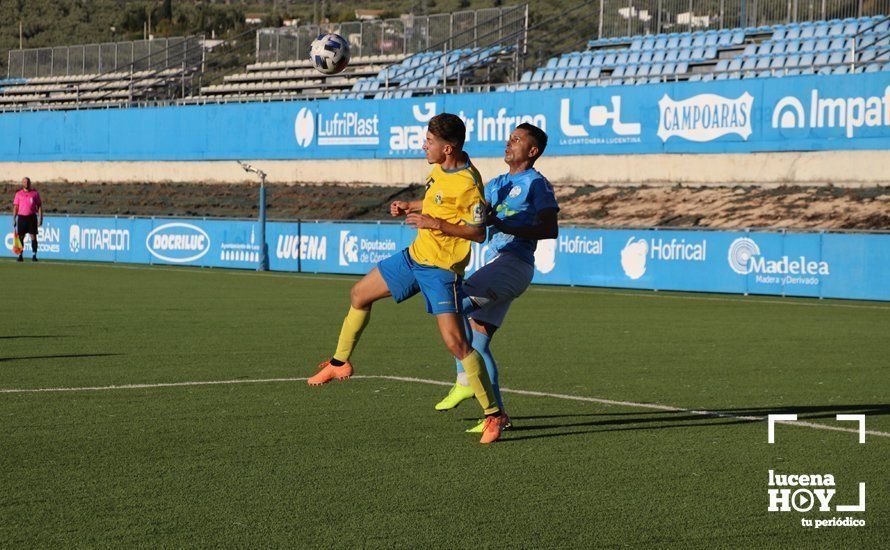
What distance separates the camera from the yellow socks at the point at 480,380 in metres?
8.44

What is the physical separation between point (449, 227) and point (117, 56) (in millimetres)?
52032

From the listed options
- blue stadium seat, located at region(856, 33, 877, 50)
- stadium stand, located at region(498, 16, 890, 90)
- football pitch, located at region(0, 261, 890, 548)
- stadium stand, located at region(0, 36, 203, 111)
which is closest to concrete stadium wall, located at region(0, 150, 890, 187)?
stadium stand, located at region(498, 16, 890, 90)

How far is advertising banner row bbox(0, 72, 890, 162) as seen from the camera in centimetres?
3272

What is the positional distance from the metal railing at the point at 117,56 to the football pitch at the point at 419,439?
133 feet

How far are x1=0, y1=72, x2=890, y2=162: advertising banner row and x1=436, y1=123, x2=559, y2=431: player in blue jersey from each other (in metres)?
24.5

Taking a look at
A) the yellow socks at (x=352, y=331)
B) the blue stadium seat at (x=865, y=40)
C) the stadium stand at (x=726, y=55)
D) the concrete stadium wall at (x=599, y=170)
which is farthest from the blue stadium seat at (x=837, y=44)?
the yellow socks at (x=352, y=331)

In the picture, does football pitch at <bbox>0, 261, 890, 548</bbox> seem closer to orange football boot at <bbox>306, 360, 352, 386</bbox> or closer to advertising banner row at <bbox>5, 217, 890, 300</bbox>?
orange football boot at <bbox>306, 360, 352, 386</bbox>

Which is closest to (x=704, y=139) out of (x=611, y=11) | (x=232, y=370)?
(x=611, y=11)

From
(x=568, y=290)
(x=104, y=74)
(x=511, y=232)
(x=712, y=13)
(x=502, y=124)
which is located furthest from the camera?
(x=104, y=74)

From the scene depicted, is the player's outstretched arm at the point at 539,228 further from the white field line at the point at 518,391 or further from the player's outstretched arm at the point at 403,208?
the white field line at the point at 518,391

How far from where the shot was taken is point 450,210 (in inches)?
332

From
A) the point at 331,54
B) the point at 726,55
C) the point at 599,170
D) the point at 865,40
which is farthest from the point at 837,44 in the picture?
the point at 331,54

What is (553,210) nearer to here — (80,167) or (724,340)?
(724,340)

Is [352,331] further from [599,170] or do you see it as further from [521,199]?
[599,170]
